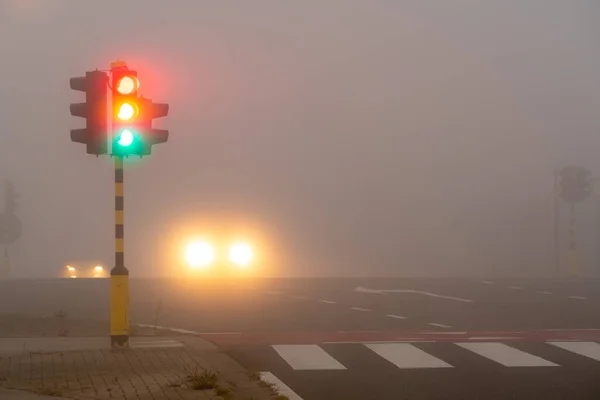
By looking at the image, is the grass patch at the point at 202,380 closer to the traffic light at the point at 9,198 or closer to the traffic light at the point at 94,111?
the traffic light at the point at 94,111

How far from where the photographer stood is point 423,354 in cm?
1280

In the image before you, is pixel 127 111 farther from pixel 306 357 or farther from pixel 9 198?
pixel 9 198

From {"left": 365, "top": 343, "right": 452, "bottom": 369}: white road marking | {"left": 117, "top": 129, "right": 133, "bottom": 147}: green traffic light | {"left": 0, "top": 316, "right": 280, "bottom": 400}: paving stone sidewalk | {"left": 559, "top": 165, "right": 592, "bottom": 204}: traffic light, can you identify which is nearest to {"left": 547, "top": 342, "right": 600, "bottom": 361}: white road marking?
{"left": 365, "top": 343, "right": 452, "bottom": 369}: white road marking

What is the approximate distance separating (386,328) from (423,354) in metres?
3.64

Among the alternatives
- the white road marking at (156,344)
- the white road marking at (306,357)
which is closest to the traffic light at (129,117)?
the white road marking at (156,344)

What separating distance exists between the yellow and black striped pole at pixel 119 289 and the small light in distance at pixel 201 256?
32316 millimetres

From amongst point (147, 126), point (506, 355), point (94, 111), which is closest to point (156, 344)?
point (147, 126)

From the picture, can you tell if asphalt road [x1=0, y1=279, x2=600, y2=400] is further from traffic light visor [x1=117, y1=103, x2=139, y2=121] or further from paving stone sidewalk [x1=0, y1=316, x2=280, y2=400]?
traffic light visor [x1=117, y1=103, x2=139, y2=121]

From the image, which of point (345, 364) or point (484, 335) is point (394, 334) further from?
point (345, 364)

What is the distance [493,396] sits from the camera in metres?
9.83

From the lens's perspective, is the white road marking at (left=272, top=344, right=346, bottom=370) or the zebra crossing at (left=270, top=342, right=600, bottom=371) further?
the zebra crossing at (left=270, top=342, right=600, bottom=371)

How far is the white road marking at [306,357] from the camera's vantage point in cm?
1166

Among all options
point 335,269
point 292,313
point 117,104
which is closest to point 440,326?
point 292,313

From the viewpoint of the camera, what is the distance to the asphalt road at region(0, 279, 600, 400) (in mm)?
10648
